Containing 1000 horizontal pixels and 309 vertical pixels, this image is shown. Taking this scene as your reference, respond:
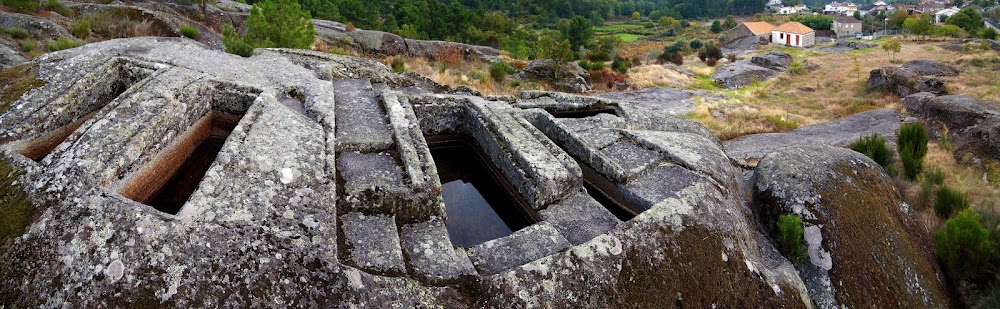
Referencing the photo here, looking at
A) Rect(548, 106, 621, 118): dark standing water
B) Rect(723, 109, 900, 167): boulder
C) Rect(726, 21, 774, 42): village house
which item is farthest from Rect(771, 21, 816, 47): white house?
Rect(548, 106, 621, 118): dark standing water

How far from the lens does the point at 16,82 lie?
667 cm

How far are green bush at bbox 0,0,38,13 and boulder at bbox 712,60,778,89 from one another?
33906 mm

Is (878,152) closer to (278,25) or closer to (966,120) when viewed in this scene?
(966,120)

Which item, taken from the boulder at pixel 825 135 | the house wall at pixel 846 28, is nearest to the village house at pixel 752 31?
the house wall at pixel 846 28

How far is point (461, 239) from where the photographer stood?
6117 millimetres

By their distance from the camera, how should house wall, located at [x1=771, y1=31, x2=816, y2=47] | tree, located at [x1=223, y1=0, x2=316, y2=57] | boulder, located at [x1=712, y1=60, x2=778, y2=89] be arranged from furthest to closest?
house wall, located at [x1=771, y1=31, x2=816, y2=47] → boulder, located at [x1=712, y1=60, x2=778, y2=89] → tree, located at [x1=223, y1=0, x2=316, y2=57]

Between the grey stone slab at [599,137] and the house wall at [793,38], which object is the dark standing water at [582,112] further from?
the house wall at [793,38]

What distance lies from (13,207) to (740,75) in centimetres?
3685

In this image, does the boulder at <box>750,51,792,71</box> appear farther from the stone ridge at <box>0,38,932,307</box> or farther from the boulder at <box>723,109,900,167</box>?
the stone ridge at <box>0,38,932,307</box>

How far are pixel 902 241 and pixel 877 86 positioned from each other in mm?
25604

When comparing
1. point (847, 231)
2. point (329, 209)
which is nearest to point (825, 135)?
point (847, 231)

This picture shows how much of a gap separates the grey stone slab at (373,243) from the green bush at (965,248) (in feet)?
25.3

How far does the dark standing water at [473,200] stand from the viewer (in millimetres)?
6289

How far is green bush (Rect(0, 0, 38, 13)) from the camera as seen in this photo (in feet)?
50.8
